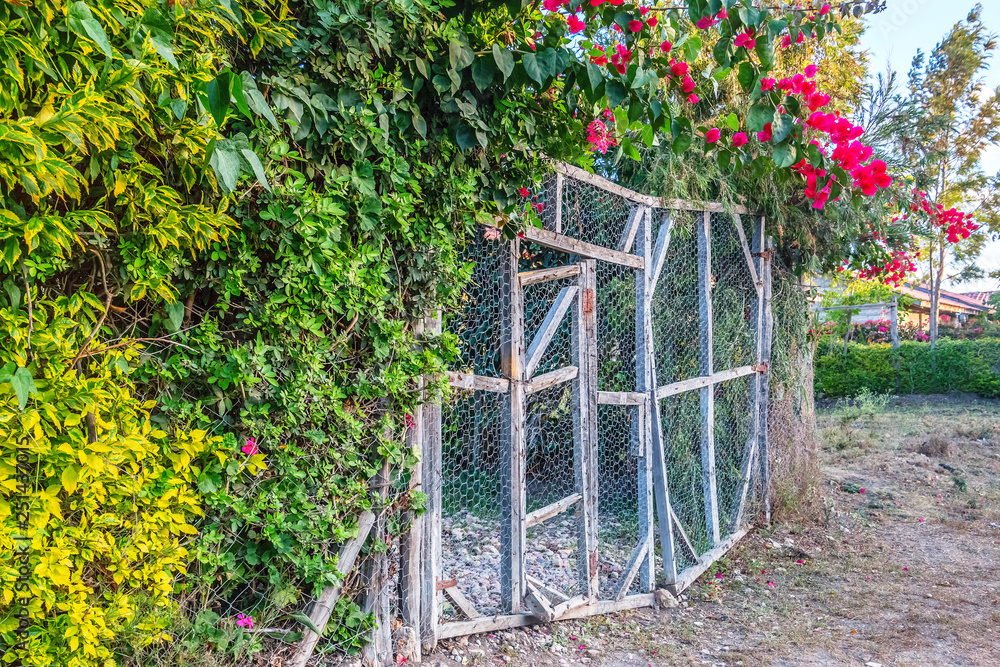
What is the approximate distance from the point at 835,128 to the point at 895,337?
1268cm

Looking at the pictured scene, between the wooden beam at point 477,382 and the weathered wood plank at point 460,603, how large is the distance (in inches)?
36.4

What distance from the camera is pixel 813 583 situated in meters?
4.17

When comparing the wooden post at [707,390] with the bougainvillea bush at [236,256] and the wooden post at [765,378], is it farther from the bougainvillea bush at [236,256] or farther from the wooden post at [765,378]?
the bougainvillea bush at [236,256]

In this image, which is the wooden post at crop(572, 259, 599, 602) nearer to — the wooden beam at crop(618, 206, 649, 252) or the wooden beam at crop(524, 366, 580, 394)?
the wooden beam at crop(524, 366, 580, 394)

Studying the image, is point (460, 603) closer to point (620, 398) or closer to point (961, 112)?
point (620, 398)

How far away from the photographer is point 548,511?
3.13 m

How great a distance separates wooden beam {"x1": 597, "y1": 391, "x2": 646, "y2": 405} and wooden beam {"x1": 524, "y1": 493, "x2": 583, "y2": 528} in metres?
0.57

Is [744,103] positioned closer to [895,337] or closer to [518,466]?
[518,466]

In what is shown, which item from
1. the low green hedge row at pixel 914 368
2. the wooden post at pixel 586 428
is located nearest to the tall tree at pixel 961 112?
the low green hedge row at pixel 914 368

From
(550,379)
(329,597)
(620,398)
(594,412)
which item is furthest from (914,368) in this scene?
(329,597)

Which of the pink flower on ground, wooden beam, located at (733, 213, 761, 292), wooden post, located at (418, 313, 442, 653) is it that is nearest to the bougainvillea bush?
the pink flower on ground

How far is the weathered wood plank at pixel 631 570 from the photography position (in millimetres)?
3561

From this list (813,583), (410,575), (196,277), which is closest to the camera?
(196,277)

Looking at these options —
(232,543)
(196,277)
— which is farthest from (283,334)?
(232,543)
